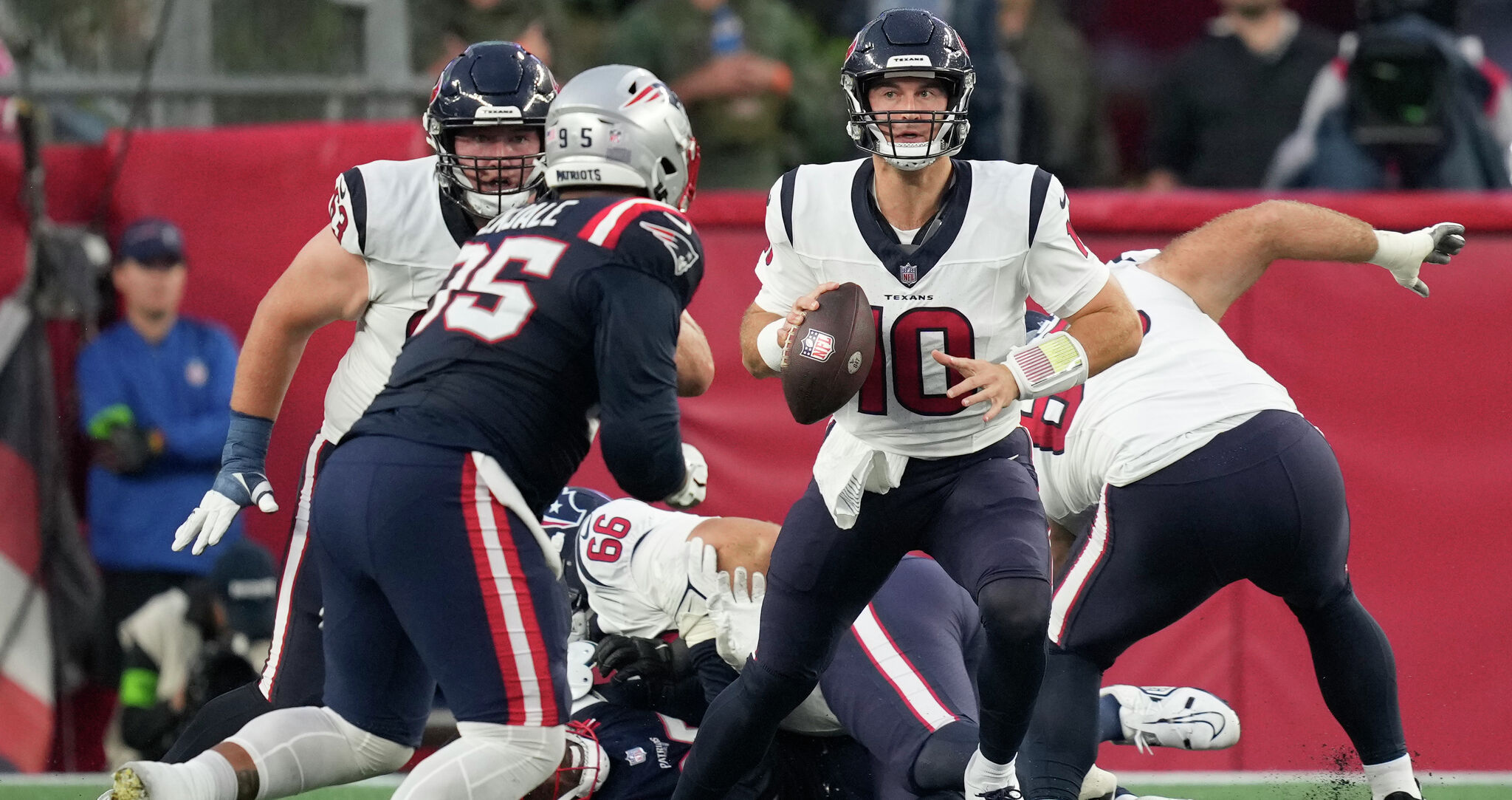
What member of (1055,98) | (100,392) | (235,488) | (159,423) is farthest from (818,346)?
(1055,98)

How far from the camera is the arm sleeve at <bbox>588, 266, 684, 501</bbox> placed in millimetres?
3025

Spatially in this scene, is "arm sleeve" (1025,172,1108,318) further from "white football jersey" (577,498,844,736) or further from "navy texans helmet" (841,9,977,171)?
"white football jersey" (577,498,844,736)

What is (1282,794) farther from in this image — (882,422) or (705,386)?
(705,386)

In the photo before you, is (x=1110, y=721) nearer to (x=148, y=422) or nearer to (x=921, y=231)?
(x=921, y=231)

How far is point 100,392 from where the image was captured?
5938 millimetres

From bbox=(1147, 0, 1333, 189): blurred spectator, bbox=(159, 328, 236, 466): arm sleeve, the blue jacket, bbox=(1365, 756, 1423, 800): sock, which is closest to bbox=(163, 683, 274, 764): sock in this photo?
the blue jacket

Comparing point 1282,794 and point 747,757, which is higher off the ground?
point 747,757

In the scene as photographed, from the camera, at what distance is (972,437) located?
3707 millimetres

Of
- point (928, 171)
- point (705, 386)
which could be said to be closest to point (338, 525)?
point (705, 386)

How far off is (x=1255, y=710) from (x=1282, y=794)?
33.3 inches

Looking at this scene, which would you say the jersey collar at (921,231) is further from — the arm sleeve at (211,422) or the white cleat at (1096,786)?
the arm sleeve at (211,422)

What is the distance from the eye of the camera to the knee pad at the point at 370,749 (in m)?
3.23

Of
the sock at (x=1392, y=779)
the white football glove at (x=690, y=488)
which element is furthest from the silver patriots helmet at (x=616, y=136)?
the sock at (x=1392, y=779)

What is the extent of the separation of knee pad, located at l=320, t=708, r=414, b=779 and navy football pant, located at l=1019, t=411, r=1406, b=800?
1356 mm
